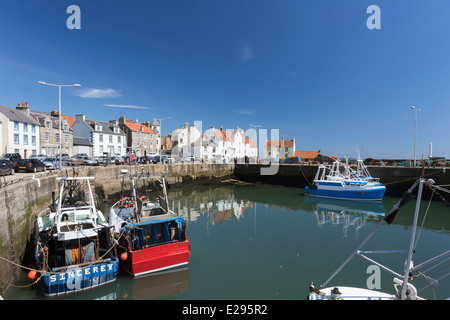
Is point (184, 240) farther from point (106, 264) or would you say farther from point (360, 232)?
point (360, 232)

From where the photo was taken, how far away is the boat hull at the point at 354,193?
24531 mm

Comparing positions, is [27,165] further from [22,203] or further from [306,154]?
[306,154]

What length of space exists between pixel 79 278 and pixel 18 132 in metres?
32.1

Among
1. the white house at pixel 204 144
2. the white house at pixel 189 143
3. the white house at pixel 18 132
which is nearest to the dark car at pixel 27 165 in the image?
the white house at pixel 18 132

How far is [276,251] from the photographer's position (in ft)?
38.4

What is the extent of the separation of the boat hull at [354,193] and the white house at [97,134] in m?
34.6

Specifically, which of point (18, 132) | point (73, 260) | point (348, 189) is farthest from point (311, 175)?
point (18, 132)

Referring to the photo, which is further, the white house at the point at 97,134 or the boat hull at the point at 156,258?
the white house at the point at 97,134

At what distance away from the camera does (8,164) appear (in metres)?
16.8

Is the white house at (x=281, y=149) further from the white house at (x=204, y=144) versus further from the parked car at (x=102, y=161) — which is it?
the parked car at (x=102, y=161)

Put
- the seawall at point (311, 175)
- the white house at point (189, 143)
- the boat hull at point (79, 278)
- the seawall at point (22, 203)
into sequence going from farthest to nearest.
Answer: the white house at point (189, 143) < the seawall at point (311, 175) < the seawall at point (22, 203) < the boat hull at point (79, 278)

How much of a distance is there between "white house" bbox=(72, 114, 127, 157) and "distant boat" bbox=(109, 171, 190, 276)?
37.8m
